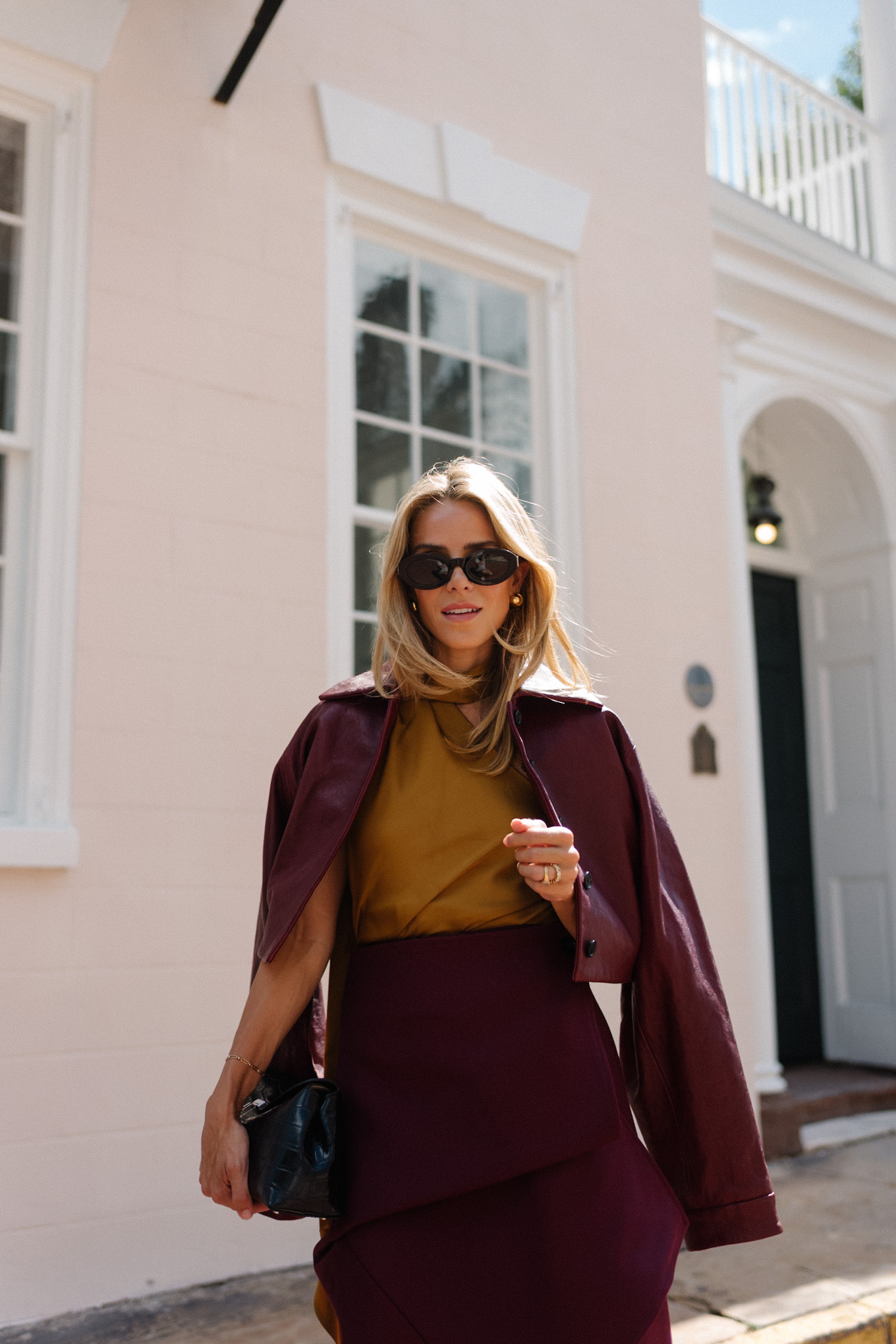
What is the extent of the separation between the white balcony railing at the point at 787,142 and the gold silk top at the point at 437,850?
5342mm

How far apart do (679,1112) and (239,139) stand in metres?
3.38

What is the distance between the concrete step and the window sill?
3117mm

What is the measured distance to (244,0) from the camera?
3850 mm

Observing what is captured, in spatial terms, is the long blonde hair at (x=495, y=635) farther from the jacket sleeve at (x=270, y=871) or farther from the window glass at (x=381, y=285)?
the window glass at (x=381, y=285)

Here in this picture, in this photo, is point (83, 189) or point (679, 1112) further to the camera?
point (83, 189)

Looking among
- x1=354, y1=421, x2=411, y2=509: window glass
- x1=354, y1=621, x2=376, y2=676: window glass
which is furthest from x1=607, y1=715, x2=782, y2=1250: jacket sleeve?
x1=354, y1=421, x2=411, y2=509: window glass

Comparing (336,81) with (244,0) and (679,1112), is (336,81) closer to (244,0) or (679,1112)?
(244,0)

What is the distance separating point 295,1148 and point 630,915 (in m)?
0.62

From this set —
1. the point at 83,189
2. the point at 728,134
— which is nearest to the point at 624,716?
the point at 83,189

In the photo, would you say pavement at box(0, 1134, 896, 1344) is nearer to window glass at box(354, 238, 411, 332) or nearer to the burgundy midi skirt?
the burgundy midi skirt

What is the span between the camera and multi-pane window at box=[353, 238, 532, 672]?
4.14 meters

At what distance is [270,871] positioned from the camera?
1.87m

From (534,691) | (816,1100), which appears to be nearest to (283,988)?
(534,691)

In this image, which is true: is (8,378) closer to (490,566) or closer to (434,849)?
(490,566)
